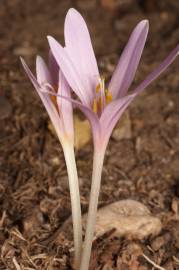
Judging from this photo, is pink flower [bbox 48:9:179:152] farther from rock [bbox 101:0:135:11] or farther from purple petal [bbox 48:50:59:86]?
rock [bbox 101:0:135:11]

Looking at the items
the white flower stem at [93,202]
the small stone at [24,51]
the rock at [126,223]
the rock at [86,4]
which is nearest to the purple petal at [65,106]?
the white flower stem at [93,202]

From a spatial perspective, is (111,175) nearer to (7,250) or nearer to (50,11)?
(7,250)

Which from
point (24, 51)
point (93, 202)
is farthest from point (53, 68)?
point (24, 51)

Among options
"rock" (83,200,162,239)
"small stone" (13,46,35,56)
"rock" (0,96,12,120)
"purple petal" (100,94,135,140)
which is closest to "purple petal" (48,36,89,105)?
"purple petal" (100,94,135,140)

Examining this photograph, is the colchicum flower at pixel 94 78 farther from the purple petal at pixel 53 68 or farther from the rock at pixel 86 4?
the rock at pixel 86 4

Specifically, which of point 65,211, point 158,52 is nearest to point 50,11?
point 158,52
